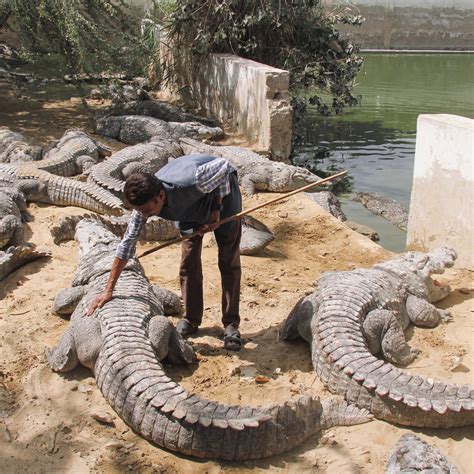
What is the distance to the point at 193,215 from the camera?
381cm

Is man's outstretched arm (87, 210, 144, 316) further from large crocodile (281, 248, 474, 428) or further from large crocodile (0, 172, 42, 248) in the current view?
large crocodile (0, 172, 42, 248)

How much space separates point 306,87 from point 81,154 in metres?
4.97

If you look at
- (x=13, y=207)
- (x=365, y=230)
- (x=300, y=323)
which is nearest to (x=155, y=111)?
(x=365, y=230)

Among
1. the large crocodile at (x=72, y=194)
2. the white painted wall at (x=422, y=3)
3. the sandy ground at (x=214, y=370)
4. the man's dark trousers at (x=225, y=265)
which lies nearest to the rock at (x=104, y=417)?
the sandy ground at (x=214, y=370)

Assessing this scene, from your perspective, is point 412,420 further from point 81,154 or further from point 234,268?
point 81,154

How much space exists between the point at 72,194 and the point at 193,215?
3.56 meters

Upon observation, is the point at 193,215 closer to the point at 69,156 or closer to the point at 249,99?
the point at 69,156

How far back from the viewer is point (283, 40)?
36.7 ft

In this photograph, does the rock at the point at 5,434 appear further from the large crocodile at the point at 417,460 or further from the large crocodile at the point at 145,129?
the large crocodile at the point at 145,129

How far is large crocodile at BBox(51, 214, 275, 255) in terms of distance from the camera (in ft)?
19.6

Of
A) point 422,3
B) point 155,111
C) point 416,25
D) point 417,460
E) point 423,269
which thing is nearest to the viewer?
point 417,460

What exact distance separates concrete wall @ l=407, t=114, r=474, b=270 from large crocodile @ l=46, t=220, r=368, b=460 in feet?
9.23

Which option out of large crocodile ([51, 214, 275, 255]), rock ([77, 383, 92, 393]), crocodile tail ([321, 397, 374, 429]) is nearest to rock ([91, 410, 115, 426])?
rock ([77, 383, 92, 393])

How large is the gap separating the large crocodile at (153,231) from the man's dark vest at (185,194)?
214 cm
